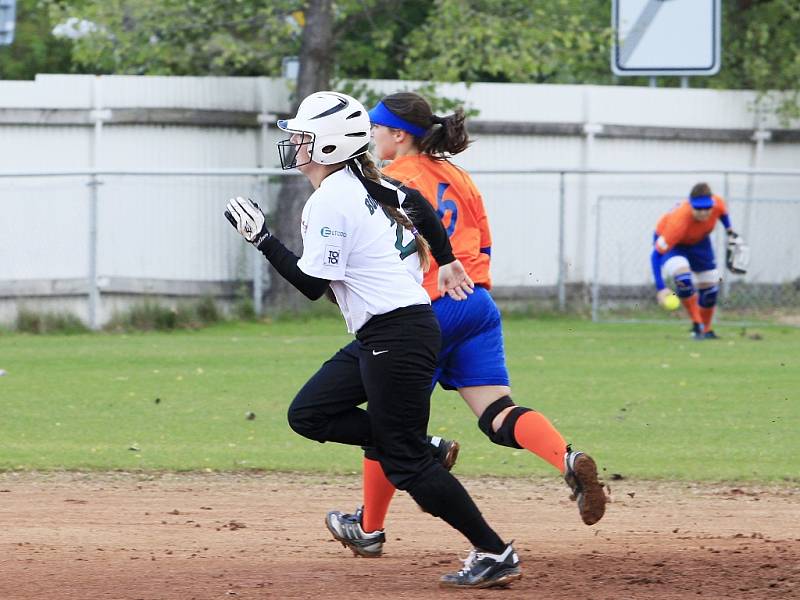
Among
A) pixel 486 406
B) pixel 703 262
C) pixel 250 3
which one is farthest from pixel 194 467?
pixel 250 3

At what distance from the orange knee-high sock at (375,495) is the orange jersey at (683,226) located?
9848 mm

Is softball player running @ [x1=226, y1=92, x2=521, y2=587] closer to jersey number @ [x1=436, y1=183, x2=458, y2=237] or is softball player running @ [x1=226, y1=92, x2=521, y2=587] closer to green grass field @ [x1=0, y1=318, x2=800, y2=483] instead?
jersey number @ [x1=436, y1=183, x2=458, y2=237]

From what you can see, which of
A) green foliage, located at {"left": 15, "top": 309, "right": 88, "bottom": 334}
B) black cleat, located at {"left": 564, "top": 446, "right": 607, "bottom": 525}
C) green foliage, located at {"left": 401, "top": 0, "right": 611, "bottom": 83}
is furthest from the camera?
green foliage, located at {"left": 401, "top": 0, "right": 611, "bottom": 83}

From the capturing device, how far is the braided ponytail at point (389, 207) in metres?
5.76

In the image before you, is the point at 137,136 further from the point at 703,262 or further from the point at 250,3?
the point at 703,262

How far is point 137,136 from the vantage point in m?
17.4

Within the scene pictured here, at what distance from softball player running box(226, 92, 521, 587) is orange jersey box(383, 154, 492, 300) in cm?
70

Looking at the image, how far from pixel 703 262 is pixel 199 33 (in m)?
7.13

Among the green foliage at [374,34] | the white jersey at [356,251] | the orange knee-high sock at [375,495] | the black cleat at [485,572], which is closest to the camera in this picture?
the white jersey at [356,251]

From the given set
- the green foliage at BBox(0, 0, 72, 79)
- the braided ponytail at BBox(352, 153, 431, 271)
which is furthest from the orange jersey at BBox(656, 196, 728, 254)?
the green foliage at BBox(0, 0, 72, 79)

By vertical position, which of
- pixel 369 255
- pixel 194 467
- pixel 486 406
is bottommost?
pixel 194 467

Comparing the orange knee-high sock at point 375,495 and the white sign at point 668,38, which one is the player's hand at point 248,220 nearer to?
the orange knee-high sock at point 375,495

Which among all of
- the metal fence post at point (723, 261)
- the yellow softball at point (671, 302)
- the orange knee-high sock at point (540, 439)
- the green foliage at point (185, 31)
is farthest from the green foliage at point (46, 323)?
the orange knee-high sock at point (540, 439)

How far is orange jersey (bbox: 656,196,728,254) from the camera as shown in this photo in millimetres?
15695
